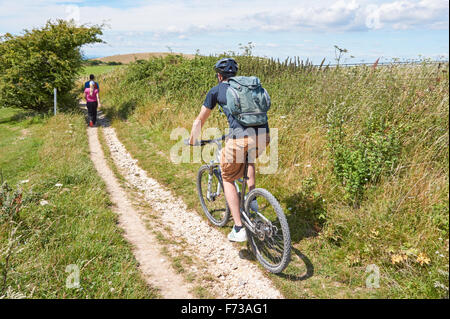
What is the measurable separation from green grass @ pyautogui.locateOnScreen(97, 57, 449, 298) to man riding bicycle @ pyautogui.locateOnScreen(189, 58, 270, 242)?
1147mm

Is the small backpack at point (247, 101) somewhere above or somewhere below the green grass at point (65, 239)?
above

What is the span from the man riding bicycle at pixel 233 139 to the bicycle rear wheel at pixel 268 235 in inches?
9.0

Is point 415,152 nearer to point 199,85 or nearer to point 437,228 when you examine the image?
point 437,228

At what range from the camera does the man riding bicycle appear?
3836mm

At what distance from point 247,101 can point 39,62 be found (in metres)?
13.2

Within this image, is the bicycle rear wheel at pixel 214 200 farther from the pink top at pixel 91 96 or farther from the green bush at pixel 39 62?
the green bush at pixel 39 62

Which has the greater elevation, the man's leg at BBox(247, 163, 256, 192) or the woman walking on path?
the woman walking on path

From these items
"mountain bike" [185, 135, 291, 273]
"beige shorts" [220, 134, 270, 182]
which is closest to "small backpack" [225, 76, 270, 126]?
"beige shorts" [220, 134, 270, 182]

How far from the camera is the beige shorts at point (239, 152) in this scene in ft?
12.6

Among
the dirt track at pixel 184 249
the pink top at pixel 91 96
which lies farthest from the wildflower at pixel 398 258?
the pink top at pixel 91 96

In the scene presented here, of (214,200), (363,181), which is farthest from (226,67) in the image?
(363,181)

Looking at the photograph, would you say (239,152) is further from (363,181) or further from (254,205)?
(363,181)

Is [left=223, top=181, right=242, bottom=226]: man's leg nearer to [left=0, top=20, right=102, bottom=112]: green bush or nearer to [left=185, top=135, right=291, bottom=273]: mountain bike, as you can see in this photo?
[left=185, top=135, right=291, bottom=273]: mountain bike

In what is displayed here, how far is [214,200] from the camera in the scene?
5418 millimetres
